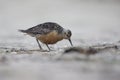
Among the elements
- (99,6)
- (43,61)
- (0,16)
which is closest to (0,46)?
(43,61)

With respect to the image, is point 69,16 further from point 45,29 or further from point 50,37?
point 50,37

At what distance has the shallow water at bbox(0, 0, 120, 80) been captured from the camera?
9914 millimetres

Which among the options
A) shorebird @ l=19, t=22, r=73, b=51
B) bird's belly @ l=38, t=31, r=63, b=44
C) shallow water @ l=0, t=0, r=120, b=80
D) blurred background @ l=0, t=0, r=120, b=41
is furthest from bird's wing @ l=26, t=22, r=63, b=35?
blurred background @ l=0, t=0, r=120, b=41

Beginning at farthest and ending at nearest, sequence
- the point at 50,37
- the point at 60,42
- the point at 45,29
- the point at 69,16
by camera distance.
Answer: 1. the point at 69,16
2. the point at 60,42
3. the point at 45,29
4. the point at 50,37

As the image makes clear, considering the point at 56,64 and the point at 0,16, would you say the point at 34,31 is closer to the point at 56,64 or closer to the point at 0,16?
the point at 56,64

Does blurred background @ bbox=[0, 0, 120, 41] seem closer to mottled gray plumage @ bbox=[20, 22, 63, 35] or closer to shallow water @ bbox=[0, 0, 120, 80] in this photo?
shallow water @ bbox=[0, 0, 120, 80]

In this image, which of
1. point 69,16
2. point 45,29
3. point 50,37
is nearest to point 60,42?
point 45,29

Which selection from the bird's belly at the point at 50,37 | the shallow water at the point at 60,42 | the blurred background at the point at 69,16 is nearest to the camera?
the shallow water at the point at 60,42

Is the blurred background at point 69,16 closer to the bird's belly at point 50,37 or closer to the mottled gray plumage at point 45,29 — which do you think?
the mottled gray plumage at point 45,29

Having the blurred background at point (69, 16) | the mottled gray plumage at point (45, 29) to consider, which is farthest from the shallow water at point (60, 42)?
the mottled gray plumage at point (45, 29)

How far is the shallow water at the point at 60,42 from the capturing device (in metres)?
9.91

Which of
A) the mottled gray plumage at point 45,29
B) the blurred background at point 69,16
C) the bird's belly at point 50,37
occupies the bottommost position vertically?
the blurred background at point 69,16

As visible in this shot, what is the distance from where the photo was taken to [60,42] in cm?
1734

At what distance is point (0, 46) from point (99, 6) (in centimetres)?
1508
